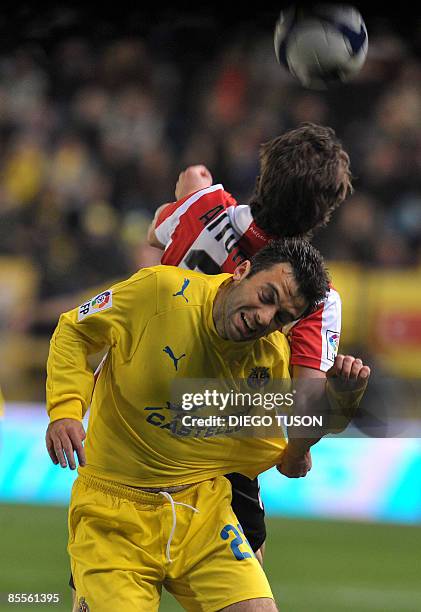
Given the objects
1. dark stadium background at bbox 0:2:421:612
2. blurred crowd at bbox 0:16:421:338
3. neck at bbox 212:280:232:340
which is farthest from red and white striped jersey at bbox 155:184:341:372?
blurred crowd at bbox 0:16:421:338

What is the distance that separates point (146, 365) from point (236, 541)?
0.63m

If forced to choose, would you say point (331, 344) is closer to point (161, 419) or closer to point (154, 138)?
point (161, 419)

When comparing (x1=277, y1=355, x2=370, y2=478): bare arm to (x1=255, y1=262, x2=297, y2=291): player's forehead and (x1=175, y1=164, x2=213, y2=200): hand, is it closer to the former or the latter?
(x1=255, y1=262, x2=297, y2=291): player's forehead

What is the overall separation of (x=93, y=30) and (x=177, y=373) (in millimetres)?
9971

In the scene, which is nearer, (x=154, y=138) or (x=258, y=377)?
(x=258, y=377)

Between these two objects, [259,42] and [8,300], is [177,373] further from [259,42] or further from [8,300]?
[259,42]

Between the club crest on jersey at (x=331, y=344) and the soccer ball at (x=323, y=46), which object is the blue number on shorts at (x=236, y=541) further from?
the soccer ball at (x=323, y=46)

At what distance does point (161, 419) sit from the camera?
11.2 feet

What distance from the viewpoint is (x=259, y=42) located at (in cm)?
1201

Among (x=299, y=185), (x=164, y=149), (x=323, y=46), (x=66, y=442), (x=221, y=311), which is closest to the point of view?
(x=66, y=442)

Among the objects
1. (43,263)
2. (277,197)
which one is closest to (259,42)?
(43,263)

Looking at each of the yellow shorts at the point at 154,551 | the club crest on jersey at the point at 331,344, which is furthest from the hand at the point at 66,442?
the club crest on jersey at the point at 331,344

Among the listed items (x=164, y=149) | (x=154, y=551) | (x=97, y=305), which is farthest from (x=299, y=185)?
(x=164, y=149)

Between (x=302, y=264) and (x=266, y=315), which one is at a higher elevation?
(x=302, y=264)
